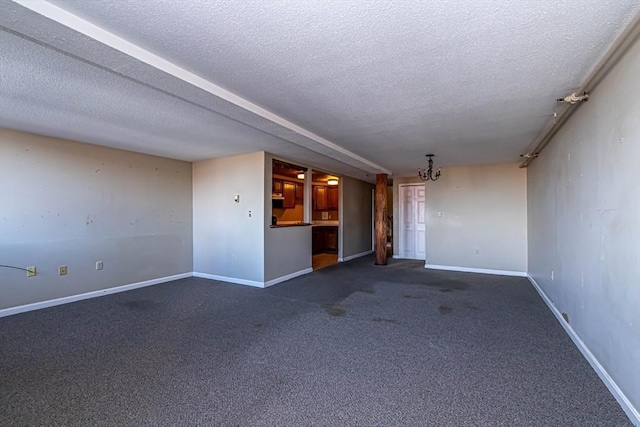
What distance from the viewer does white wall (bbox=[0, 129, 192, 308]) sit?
3721 millimetres

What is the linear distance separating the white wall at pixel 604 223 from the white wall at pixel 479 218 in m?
2.64

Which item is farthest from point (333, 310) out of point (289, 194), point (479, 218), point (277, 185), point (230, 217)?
point (289, 194)

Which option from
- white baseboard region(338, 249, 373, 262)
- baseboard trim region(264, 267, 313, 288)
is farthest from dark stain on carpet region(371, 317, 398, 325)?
white baseboard region(338, 249, 373, 262)

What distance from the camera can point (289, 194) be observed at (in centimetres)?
789

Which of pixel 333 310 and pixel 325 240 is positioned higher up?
pixel 325 240

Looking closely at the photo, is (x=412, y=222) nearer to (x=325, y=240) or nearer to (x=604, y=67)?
(x=325, y=240)

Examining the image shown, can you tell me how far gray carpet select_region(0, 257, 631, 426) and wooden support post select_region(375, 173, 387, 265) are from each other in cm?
278

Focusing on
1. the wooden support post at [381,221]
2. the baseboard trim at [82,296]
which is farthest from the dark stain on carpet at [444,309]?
the baseboard trim at [82,296]

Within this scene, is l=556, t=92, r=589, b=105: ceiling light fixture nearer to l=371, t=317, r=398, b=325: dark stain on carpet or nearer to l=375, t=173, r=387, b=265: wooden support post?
l=371, t=317, r=398, b=325: dark stain on carpet

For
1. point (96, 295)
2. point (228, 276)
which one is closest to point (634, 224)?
point (228, 276)

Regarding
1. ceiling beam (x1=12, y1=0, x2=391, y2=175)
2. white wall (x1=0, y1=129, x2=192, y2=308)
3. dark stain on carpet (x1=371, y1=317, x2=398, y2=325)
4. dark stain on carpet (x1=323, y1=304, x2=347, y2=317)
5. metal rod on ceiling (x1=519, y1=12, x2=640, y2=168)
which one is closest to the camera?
ceiling beam (x1=12, y1=0, x2=391, y2=175)

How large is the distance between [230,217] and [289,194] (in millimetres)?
2740

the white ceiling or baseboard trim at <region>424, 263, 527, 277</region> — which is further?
baseboard trim at <region>424, 263, 527, 277</region>

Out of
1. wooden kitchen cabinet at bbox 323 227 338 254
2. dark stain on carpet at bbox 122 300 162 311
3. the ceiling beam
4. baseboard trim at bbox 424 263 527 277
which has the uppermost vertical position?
the ceiling beam
